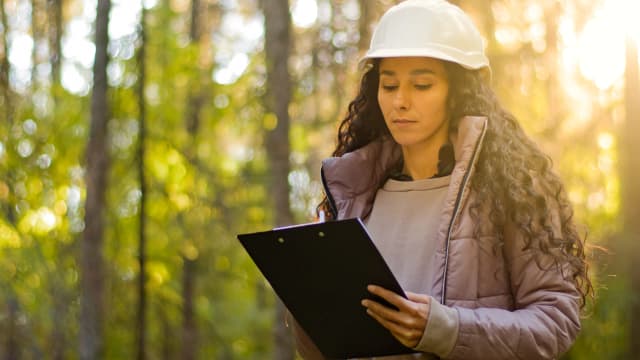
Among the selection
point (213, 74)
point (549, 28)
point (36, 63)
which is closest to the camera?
point (549, 28)

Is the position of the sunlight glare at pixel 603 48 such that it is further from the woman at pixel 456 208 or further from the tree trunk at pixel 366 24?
the woman at pixel 456 208

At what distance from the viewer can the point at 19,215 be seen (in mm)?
10266

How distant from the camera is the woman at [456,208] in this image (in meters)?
2.32

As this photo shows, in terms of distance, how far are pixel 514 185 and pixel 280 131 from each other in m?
5.41

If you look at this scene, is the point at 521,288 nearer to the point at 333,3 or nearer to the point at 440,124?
the point at 440,124

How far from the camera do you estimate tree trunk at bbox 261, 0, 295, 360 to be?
25.6ft

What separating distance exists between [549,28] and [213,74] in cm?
494

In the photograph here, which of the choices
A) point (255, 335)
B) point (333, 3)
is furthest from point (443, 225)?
point (255, 335)

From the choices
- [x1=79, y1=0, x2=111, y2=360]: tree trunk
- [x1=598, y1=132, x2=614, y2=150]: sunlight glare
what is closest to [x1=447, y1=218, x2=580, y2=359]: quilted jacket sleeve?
[x1=79, y1=0, x2=111, y2=360]: tree trunk

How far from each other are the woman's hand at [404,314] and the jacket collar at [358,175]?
0.52 m

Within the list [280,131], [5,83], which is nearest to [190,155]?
[5,83]

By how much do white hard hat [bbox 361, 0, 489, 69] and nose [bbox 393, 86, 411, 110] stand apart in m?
0.11

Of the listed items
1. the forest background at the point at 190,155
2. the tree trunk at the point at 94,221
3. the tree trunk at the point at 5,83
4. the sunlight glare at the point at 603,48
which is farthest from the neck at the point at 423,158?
the sunlight glare at the point at 603,48

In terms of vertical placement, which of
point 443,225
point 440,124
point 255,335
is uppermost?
point 440,124
